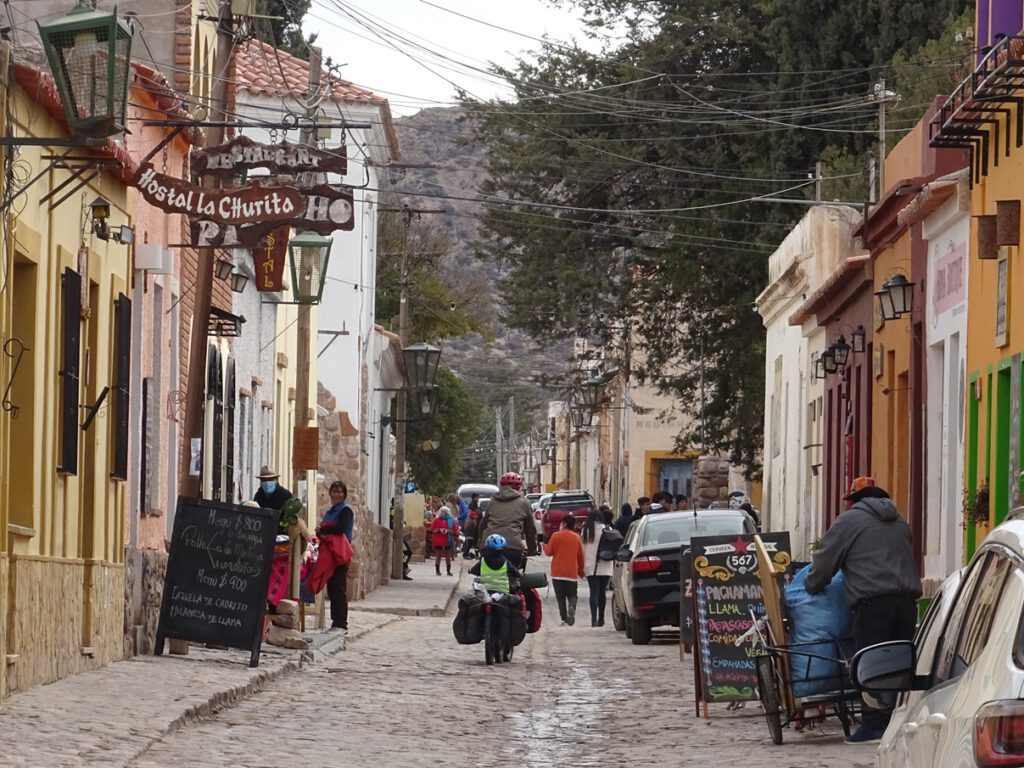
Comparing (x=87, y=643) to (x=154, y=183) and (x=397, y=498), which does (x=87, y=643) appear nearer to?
(x=154, y=183)

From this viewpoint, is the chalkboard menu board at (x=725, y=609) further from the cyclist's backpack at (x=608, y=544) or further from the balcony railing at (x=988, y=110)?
the cyclist's backpack at (x=608, y=544)

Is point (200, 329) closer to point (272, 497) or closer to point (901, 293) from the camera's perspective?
point (272, 497)

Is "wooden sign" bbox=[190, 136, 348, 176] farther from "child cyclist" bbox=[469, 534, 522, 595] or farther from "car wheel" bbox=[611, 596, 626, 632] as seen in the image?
"car wheel" bbox=[611, 596, 626, 632]

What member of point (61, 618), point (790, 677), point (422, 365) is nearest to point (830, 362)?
point (422, 365)

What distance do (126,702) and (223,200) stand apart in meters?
4.57

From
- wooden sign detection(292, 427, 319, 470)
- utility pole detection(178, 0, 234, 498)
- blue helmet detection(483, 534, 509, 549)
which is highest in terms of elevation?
utility pole detection(178, 0, 234, 498)

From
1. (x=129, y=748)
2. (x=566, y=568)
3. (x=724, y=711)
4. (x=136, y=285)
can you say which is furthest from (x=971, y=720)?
(x=566, y=568)

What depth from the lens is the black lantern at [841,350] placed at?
30.1 m

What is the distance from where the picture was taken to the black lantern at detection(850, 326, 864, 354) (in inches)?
1153

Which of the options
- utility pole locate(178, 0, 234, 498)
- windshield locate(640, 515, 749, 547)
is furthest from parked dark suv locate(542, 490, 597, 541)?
utility pole locate(178, 0, 234, 498)

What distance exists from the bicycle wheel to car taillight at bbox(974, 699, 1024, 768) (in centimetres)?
1599

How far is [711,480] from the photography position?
5012 cm

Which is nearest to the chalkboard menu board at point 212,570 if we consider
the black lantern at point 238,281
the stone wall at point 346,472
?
the black lantern at point 238,281

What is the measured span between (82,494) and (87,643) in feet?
4.55
